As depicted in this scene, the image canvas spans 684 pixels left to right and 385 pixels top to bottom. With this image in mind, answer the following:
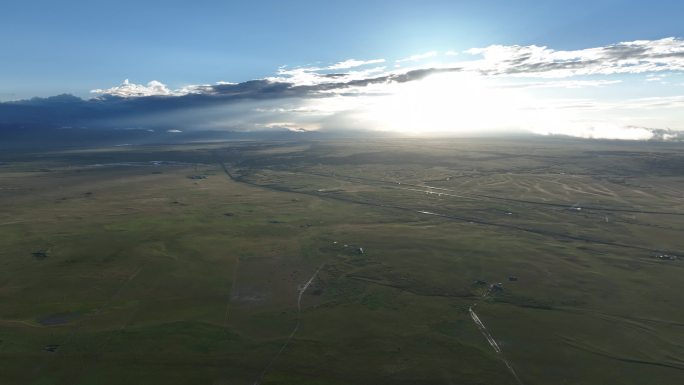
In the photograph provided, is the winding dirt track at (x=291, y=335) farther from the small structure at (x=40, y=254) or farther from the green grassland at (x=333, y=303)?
the small structure at (x=40, y=254)

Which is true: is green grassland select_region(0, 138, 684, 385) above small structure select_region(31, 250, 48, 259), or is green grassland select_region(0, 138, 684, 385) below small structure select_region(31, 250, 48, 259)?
below

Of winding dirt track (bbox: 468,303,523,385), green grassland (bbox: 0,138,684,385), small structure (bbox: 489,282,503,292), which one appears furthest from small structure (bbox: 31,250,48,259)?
small structure (bbox: 489,282,503,292)

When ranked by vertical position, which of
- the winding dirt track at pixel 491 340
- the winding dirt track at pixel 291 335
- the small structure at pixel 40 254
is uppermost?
the small structure at pixel 40 254

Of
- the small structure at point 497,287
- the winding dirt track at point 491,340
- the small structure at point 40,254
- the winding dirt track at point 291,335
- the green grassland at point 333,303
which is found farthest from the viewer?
the small structure at point 40,254

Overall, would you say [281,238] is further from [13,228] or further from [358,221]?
[13,228]

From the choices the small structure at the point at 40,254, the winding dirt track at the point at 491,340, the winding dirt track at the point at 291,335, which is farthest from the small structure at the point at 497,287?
the small structure at the point at 40,254

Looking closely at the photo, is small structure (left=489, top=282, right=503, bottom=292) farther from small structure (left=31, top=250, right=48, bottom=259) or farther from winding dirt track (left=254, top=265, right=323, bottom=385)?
small structure (left=31, top=250, right=48, bottom=259)

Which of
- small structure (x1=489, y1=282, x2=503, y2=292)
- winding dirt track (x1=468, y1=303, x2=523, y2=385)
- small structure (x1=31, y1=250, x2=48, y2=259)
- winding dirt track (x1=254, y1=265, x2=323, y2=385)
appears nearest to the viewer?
winding dirt track (x1=254, y1=265, x2=323, y2=385)

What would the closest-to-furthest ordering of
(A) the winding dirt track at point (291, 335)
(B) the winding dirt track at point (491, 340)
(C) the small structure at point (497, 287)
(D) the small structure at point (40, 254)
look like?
(A) the winding dirt track at point (291, 335)
(B) the winding dirt track at point (491, 340)
(C) the small structure at point (497, 287)
(D) the small structure at point (40, 254)

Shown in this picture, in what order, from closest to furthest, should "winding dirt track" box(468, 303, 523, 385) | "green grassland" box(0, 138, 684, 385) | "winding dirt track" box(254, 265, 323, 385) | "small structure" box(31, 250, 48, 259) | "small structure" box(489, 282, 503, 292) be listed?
"winding dirt track" box(254, 265, 323, 385)
"winding dirt track" box(468, 303, 523, 385)
"green grassland" box(0, 138, 684, 385)
"small structure" box(489, 282, 503, 292)
"small structure" box(31, 250, 48, 259)

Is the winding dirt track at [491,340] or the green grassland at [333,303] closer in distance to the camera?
the winding dirt track at [491,340]

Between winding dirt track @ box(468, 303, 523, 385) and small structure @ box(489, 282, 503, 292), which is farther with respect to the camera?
small structure @ box(489, 282, 503, 292)
